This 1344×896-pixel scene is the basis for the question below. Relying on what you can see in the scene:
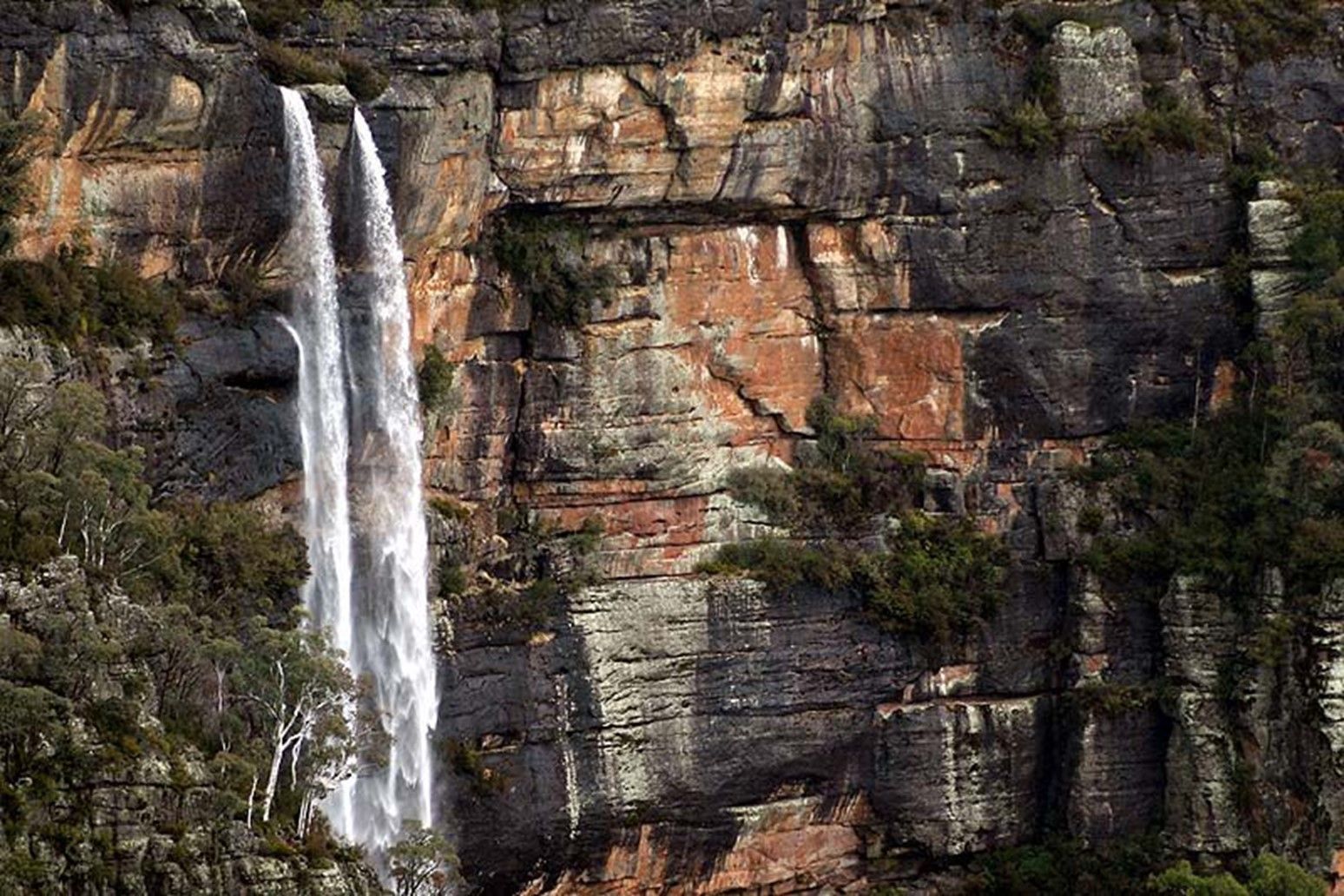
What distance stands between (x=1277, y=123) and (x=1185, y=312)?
410 centimetres

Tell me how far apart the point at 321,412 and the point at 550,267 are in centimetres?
579

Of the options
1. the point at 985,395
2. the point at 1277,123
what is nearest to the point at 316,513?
the point at 985,395

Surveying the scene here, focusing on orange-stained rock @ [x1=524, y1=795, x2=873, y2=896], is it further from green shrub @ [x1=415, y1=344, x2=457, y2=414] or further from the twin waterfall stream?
green shrub @ [x1=415, y1=344, x2=457, y2=414]

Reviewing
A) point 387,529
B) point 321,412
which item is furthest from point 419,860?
point 321,412

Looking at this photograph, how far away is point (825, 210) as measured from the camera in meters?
66.8

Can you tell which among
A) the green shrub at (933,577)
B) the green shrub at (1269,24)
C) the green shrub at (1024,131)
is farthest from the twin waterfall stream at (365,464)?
the green shrub at (1269,24)

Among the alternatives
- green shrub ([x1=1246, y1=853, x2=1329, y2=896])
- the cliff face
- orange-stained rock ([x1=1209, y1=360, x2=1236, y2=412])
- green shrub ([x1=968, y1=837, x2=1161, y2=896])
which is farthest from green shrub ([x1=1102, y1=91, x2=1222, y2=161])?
green shrub ([x1=1246, y1=853, x2=1329, y2=896])

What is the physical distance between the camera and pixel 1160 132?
224ft

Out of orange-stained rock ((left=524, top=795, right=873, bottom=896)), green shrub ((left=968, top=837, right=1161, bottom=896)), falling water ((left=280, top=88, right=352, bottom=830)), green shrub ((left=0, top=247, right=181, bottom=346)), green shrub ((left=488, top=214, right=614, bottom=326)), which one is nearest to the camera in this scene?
green shrub ((left=0, top=247, right=181, bottom=346))

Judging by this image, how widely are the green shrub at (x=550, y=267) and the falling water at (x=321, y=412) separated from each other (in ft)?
14.6

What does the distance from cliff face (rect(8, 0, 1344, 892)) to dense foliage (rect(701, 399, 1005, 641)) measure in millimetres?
422

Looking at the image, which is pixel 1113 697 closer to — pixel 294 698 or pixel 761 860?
pixel 761 860

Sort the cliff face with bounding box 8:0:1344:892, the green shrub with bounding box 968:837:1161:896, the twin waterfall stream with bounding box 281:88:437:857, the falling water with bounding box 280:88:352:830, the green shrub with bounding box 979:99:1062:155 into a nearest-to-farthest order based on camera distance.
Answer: the falling water with bounding box 280:88:352:830
the twin waterfall stream with bounding box 281:88:437:857
the cliff face with bounding box 8:0:1344:892
the green shrub with bounding box 968:837:1161:896
the green shrub with bounding box 979:99:1062:155

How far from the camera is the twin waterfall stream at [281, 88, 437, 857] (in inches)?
2359
